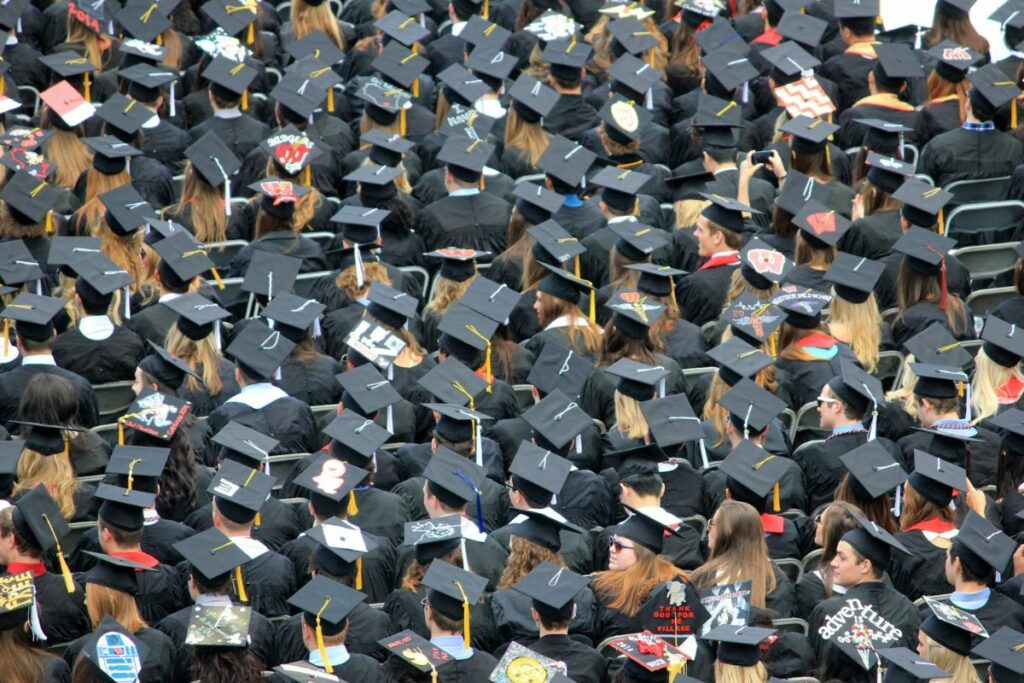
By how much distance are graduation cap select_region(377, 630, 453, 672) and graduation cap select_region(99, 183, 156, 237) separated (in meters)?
4.00

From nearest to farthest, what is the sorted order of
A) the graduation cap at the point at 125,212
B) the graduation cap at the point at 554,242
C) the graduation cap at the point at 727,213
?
the graduation cap at the point at 554,242, the graduation cap at the point at 727,213, the graduation cap at the point at 125,212

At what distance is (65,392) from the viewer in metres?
10.2

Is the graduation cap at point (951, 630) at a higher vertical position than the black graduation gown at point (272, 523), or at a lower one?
higher

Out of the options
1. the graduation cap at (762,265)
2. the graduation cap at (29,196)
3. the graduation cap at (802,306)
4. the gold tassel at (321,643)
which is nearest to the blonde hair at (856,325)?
the graduation cap at (802,306)

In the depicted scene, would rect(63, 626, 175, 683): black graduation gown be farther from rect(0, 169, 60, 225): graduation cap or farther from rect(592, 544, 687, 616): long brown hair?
rect(0, 169, 60, 225): graduation cap

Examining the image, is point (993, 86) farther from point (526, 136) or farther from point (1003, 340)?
point (526, 136)

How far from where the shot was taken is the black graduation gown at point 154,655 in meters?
8.82

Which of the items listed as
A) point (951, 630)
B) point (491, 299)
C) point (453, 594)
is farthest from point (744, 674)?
point (491, 299)

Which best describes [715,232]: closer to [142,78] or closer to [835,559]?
[835,559]

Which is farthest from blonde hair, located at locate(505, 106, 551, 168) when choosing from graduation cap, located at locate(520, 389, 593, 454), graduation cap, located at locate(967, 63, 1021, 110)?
graduation cap, located at locate(520, 389, 593, 454)

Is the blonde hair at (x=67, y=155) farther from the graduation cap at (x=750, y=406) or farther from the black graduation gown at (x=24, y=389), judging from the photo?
the graduation cap at (x=750, y=406)

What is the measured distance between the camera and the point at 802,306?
10812 millimetres

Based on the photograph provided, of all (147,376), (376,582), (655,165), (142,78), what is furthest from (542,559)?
(142,78)

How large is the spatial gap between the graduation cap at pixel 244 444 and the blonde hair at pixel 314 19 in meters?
4.69
